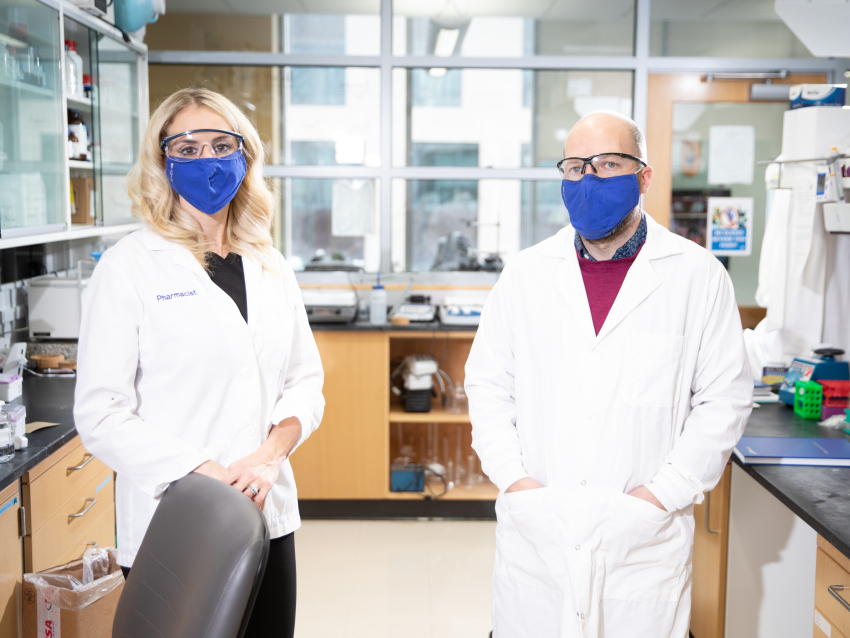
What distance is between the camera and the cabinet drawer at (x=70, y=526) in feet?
6.17

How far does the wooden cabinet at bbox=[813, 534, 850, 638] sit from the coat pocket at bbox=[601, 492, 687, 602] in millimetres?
304

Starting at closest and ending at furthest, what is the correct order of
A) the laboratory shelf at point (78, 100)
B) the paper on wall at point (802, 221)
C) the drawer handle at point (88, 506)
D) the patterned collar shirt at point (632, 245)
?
the patterned collar shirt at point (632, 245), the drawer handle at point (88, 506), the paper on wall at point (802, 221), the laboratory shelf at point (78, 100)

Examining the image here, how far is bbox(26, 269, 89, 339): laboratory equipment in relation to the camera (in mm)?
2832

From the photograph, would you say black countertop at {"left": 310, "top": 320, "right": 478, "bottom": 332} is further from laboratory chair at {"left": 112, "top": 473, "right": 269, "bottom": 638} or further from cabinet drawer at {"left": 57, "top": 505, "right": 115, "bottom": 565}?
laboratory chair at {"left": 112, "top": 473, "right": 269, "bottom": 638}

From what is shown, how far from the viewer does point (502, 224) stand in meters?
4.11

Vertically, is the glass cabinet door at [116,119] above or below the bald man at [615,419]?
above

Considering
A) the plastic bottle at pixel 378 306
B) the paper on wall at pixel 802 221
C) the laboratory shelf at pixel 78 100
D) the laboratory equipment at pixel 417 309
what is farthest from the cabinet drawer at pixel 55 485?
the paper on wall at pixel 802 221

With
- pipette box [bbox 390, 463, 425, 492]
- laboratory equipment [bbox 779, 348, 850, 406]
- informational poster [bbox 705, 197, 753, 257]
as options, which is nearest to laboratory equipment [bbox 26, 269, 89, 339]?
pipette box [bbox 390, 463, 425, 492]

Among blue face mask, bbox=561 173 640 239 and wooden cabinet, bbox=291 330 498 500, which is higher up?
blue face mask, bbox=561 173 640 239

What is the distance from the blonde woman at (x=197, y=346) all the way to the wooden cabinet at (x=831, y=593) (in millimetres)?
1078

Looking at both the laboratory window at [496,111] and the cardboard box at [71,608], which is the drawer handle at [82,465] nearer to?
the cardboard box at [71,608]

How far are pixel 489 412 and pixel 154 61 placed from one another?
3.12m

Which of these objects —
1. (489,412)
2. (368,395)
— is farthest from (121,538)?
(368,395)

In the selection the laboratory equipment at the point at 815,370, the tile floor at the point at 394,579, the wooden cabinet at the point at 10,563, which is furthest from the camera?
the tile floor at the point at 394,579
